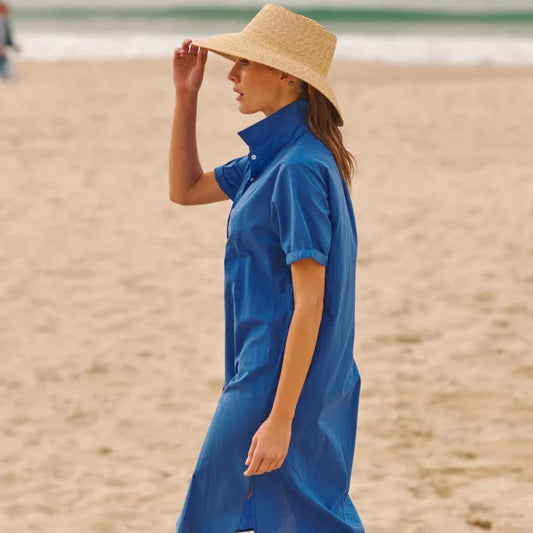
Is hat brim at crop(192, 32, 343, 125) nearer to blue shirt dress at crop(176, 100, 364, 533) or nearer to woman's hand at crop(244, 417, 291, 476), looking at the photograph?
blue shirt dress at crop(176, 100, 364, 533)

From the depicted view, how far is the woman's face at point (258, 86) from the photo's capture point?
221cm

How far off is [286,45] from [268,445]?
82 centimetres

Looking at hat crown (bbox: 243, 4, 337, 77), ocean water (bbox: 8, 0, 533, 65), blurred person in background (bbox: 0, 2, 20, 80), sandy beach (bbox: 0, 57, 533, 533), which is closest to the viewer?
→ hat crown (bbox: 243, 4, 337, 77)

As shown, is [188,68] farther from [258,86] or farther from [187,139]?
[258,86]

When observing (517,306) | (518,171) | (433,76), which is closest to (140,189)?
(518,171)

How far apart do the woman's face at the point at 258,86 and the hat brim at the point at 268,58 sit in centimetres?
4

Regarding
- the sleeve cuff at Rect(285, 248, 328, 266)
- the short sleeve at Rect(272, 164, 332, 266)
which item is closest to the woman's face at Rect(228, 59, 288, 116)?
the short sleeve at Rect(272, 164, 332, 266)

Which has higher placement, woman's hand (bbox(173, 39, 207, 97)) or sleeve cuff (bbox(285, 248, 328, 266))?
woman's hand (bbox(173, 39, 207, 97))

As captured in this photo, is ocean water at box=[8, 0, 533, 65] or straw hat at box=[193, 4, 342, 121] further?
ocean water at box=[8, 0, 533, 65]

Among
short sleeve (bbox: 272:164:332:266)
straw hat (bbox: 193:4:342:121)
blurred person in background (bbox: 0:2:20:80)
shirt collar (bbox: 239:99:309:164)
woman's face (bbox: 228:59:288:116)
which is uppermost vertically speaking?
blurred person in background (bbox: 0:2:20:80)

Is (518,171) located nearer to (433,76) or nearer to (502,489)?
(502,489)

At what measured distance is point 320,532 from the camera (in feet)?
7.39

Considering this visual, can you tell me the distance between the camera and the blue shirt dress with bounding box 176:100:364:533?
83.0 inches

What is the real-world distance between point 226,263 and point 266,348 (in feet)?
0.69
